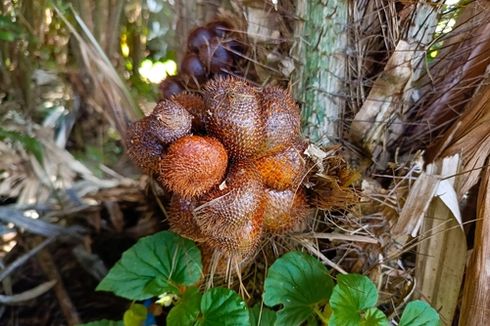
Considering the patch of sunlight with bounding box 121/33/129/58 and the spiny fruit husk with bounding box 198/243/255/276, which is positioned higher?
the patch of sunlight with bounding box 121/33/129/58

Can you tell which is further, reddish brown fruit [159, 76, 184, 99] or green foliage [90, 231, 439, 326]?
reddish brown fruit [159, 76, 184, 99]

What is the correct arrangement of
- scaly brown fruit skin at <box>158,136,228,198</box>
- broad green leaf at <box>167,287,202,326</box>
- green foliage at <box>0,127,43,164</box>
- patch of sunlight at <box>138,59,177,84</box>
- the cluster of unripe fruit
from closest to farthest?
scaly brown fruit skin at <box>158,136,228,198</box> < broad green leaf at <box>167,287,202,326</box> < the cluster of unripe fruit < green foliage at <box>0,127,43,164</box> < patch of sunlight at <box>138,59,177,84</box>

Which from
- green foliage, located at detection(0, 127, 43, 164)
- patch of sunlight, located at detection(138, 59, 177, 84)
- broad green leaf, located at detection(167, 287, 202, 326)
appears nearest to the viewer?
broad green leaf, located at detection(167, 287, 202, 326)

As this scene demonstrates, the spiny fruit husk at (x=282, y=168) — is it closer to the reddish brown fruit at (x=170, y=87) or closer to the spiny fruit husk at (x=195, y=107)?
the spiny fruit husk at (x=195, y=107)

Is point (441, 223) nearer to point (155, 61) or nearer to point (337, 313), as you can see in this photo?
point (337, 313)

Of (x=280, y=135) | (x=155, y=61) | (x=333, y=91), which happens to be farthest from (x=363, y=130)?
(x=155, y=61)

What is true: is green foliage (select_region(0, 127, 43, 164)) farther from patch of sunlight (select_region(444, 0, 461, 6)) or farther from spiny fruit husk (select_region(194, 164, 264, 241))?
patch of sunlight (select_region(444, 0, 461, 6))

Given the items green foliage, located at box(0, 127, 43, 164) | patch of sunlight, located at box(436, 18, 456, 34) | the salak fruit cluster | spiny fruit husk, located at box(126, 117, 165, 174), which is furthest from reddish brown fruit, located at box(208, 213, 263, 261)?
green foliage, located at box(0, 127, 43, 164)
